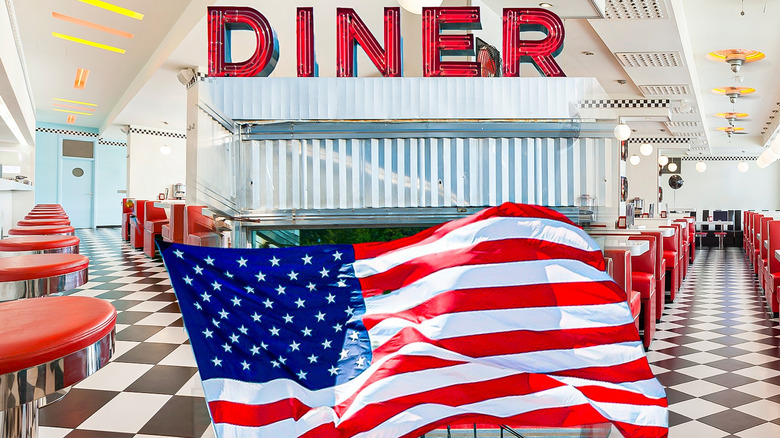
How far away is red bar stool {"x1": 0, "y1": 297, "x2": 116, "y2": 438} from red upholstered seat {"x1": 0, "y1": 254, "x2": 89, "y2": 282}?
2.03ft

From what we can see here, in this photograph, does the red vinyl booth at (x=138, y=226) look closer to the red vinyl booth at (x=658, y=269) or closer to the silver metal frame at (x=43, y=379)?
the red vinyl booth at (x=658, y=269)

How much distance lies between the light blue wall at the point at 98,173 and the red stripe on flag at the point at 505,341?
17.5m

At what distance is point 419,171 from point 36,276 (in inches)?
58.9

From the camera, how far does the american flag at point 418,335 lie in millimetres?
1146

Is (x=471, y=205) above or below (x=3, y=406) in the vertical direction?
above

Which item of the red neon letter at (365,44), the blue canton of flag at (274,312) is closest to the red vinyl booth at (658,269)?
the red neon letter at (365,44)

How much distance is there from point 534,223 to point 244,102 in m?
1.39

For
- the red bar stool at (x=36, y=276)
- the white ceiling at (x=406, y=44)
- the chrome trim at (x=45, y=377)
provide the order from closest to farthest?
the chrome trim at (x=45, y=377), the red bar stool at (x=36, y=276), the white ceiling at (x=406, y=44)

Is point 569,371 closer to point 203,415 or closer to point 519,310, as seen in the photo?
point 519,310

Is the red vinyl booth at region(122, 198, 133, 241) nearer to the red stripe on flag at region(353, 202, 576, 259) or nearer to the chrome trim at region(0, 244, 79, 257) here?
the chrome trim at region(0, 244, 79, 257)

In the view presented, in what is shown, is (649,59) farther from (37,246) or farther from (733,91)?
(37,246)

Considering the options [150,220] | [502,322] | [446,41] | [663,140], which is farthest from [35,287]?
[663,140]

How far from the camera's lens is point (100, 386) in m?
2.90

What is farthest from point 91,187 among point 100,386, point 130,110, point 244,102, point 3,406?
point 3,406
